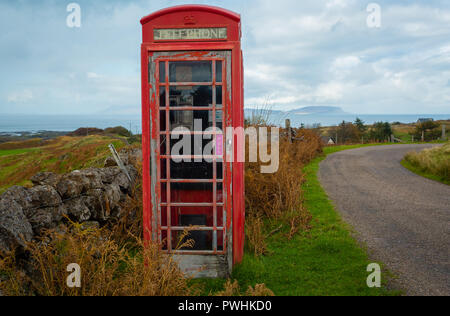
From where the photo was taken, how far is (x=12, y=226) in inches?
132

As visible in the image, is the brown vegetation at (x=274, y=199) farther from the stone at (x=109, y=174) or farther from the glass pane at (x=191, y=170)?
the stone at (x=109, y=174)

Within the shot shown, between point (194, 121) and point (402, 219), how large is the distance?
17.7 feet

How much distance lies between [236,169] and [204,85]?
1132 millimetres

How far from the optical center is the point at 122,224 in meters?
5.37

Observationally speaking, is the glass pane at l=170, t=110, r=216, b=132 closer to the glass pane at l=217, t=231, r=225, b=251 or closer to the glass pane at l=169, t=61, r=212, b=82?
the glass pane at l=169, t=61, r=212, b=82

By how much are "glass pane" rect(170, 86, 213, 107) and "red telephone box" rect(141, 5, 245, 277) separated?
13 mm

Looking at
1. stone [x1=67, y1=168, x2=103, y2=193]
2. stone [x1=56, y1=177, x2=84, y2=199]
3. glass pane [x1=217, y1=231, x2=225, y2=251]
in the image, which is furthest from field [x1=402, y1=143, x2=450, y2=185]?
stone [x1=56, y1=177, x2=84, y2=199]

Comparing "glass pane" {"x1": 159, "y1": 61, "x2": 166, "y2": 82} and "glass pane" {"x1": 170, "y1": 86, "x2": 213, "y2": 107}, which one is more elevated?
"glass pane" {"x1": 159, "y1": 61, "x2": 166, "y2": 82}

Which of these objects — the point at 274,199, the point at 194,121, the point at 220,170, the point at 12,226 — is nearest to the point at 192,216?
the point at 220,170

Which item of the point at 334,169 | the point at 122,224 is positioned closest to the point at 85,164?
the point at 122,224

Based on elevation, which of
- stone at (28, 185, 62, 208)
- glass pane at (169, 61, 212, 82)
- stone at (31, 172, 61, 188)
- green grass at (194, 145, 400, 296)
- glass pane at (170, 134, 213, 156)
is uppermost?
glass pane at (169, 61, 212, 82)

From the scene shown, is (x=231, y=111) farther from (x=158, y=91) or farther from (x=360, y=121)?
(x=360, y=121)

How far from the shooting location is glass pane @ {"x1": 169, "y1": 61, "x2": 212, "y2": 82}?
419cm

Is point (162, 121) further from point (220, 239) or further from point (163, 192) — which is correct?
point (220, 239)
